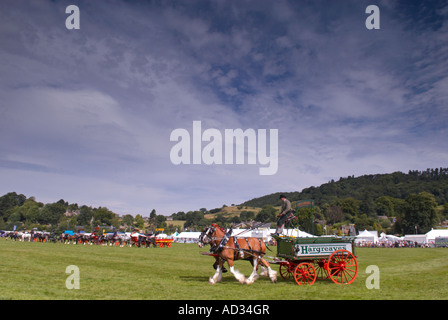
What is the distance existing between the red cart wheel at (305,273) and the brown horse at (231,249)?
0.86 meters

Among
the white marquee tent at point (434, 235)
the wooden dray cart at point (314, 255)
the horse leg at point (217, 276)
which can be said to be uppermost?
the wooden dray cart at point (314, 255)

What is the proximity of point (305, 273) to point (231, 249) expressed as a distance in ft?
9.39

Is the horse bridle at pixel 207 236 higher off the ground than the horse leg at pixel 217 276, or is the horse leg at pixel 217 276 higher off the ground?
the horse bridle at pixel 207 236

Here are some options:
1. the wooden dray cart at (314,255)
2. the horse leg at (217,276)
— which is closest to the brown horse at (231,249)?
the horse leg at (217,276)

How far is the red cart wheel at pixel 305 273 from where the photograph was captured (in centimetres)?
1173

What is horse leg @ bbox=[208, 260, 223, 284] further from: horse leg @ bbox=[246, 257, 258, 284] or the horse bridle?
horse leg @ bbox=[246, 257, 258, 284]

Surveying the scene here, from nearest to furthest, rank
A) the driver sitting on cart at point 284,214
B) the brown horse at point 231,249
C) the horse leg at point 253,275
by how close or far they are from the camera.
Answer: the horse leg at point 253,275, the brown horse at point 231,249, the driver sitting on cart at point 284,214

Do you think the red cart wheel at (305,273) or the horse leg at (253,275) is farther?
the red cart wheel at (305,273)

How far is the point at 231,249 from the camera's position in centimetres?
1216

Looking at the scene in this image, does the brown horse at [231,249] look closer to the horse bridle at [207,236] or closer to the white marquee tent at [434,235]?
the horse bridle at [207,236]

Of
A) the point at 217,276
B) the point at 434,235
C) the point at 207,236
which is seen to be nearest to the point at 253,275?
the point at 217,276

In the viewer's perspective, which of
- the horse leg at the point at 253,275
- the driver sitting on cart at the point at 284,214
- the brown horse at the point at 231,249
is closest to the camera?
the horse leg at the point at 253,275
